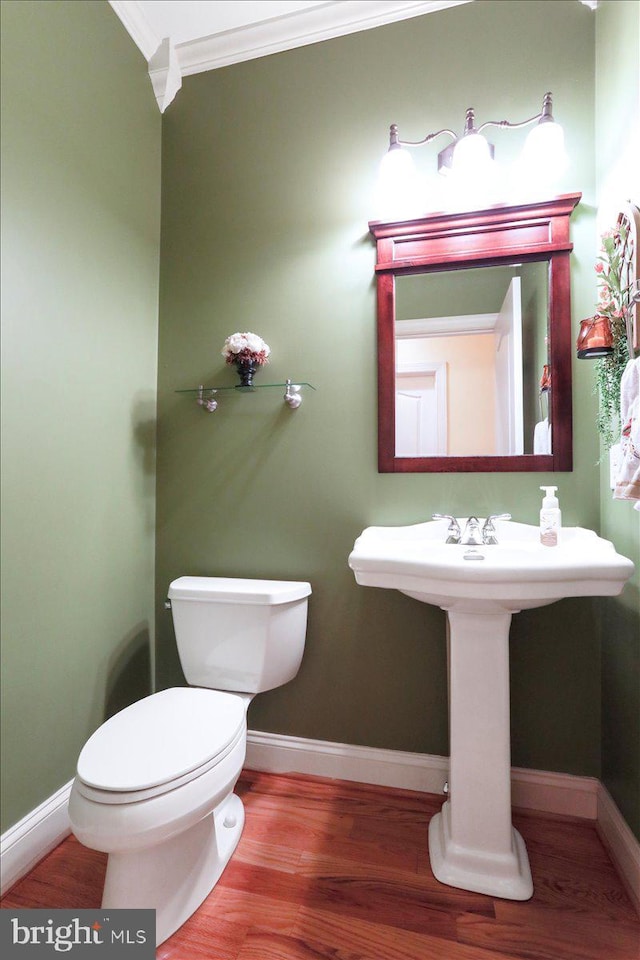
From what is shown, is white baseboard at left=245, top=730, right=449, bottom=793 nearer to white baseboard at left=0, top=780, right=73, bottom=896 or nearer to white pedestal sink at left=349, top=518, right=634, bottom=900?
white pedestal sink at left=349, top=518, right=634, bottom=900

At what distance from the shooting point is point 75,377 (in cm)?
142

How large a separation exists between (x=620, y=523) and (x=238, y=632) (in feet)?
3.95

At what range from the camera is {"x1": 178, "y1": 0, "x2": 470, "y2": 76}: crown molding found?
158cm

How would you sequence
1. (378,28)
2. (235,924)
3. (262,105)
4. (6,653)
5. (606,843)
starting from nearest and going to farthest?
1. (235,924)
2. (6,653)
3. (606,843)
4. (378,28)
5. (262,105)

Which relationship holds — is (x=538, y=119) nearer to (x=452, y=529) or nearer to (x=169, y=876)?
(x=452, y=529)

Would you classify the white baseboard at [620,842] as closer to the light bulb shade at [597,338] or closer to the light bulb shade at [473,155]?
the light bulb shade at [597,338]

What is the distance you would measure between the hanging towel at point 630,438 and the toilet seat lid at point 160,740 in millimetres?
1118

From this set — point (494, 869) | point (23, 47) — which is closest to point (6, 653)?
point (494, 869)

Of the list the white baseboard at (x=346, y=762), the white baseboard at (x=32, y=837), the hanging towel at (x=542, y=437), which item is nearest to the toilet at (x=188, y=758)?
the white baseboard at (x=346, y=762)

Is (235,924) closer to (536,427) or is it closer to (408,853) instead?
(408,853)

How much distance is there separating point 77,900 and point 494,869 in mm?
1073

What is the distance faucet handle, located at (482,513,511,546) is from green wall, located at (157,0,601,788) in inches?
3.4

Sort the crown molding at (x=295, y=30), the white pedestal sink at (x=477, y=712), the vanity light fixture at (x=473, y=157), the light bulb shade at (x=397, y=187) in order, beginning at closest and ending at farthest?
the white pedestal sink at (x=477, y=712) < the vanity light fixture at (x=473, y=157) < the light bulb shade at (x=397, y=187) < the crown molding at (x=295, y=30)

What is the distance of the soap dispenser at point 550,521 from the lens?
1.33 meters
